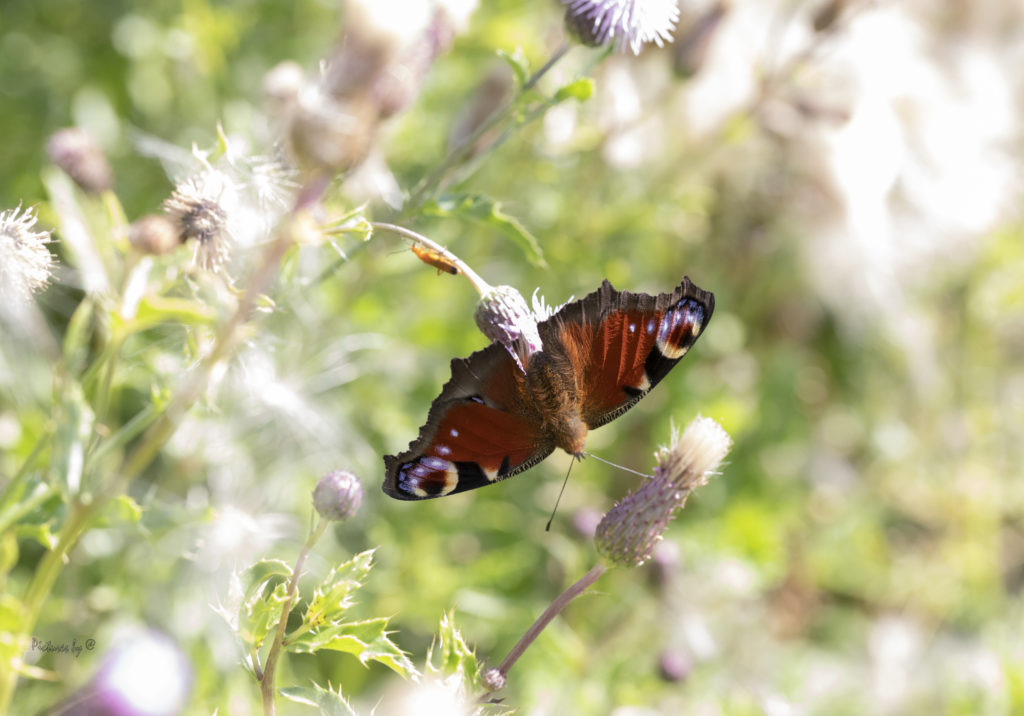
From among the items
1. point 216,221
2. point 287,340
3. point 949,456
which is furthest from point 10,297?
point 949,456

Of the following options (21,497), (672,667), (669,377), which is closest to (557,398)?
(21,497)

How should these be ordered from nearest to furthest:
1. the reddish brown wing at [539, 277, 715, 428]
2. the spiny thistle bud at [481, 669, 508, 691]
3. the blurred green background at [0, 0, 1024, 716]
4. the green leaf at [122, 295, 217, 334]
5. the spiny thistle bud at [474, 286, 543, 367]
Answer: the green leaf at [122, 295, 217, 334] → the spiny thistle bud at [481, 669, 508, 691] → the spiny thistle bud at [474, 286, 543, 367] → the reddish brown wing at [539, 277, 715, 428] → the blurred green background at [0, 0, 1024, 716]

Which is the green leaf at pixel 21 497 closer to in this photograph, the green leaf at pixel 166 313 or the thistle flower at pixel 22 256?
the thistle flower at pixel 22 256

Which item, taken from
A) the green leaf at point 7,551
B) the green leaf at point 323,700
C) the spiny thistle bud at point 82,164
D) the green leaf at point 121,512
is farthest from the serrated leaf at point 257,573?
the spiny thistle bud at point 82,164

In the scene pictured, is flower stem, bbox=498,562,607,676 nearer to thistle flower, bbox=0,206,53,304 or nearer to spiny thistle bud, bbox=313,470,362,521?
spiny thistle bud, bbox=313,470,362,521

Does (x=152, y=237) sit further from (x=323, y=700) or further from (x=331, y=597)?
(x=323, y=700)

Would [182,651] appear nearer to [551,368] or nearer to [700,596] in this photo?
[551,368]

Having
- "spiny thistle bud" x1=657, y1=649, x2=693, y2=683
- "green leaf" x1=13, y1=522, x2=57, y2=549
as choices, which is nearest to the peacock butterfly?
"green leaf" x1=13, y1=522, x2=57, y2=549
